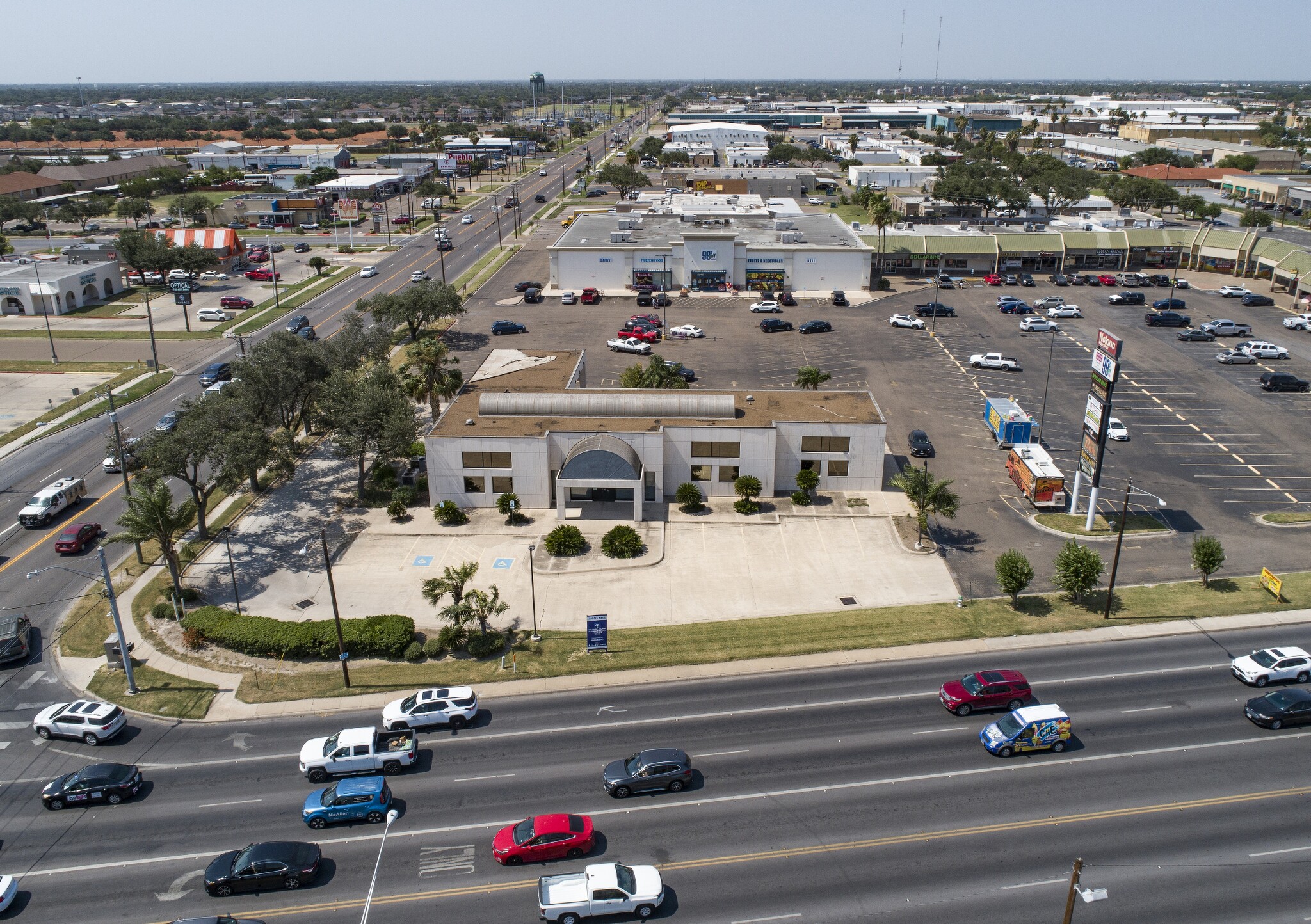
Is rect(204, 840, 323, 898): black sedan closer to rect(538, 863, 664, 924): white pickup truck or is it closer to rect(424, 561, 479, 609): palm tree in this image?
rect(538, 863, 664, 924): white pickup truck

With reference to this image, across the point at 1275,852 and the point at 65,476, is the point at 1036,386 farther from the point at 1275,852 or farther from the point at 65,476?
the point at 65,476

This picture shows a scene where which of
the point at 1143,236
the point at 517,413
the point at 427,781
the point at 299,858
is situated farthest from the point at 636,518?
the point at 1143,236

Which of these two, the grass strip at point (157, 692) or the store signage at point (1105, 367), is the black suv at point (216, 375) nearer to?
the grass strip at point (157, 692)

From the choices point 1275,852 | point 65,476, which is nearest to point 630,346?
point 65,476

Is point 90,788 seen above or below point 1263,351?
below

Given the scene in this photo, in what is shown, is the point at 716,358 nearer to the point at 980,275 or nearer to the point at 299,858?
the point at 980,275

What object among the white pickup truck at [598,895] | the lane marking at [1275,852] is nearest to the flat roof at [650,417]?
the white pickup truck at [598,895]
